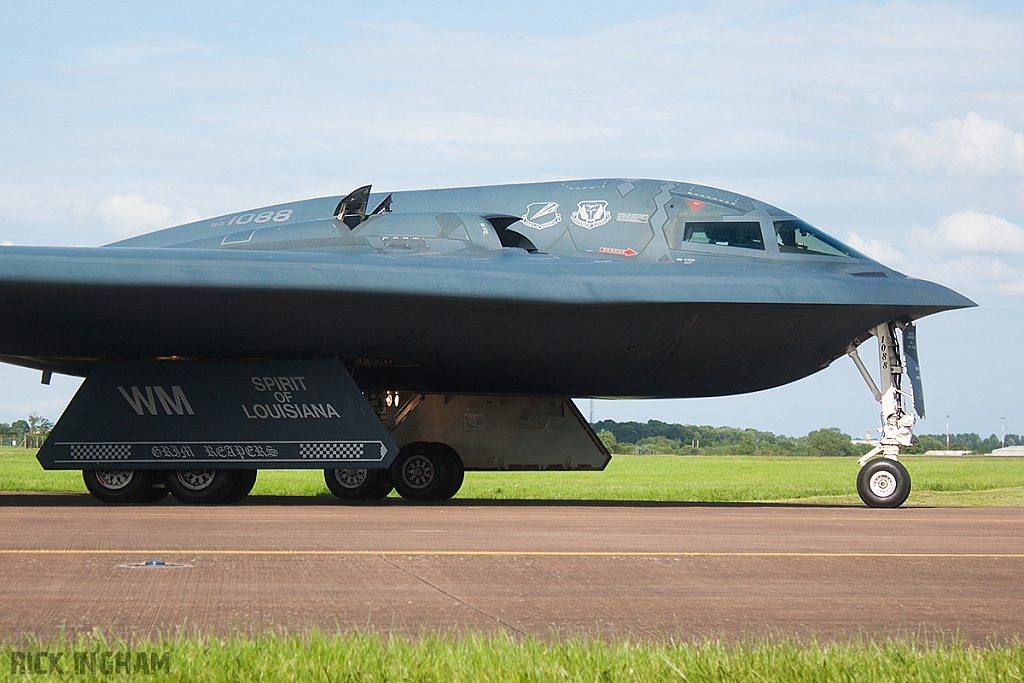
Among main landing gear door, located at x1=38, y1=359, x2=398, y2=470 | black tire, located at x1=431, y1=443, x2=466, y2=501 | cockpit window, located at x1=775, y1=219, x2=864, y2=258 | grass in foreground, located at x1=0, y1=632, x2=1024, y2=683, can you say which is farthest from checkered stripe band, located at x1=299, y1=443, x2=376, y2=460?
grass in foreground, located at x1=0, y1=632, x2=1024, y2=683

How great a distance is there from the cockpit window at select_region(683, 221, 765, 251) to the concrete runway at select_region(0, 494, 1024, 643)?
4.33 meters

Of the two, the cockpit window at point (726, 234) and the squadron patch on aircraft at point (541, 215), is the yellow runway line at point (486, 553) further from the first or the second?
the squadron patch on aircraft at point (541, 215)

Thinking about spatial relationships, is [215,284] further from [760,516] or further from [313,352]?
[760,516]

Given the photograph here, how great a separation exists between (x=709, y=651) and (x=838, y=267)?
1035cm

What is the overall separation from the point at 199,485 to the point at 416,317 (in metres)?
3.61

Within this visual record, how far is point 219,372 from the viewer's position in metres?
13.3

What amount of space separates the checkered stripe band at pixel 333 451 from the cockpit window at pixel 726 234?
4948mm

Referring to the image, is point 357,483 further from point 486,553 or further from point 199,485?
point 486,553

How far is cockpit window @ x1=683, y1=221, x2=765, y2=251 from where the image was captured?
13.8m

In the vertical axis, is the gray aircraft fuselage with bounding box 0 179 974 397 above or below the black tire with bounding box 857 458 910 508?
above

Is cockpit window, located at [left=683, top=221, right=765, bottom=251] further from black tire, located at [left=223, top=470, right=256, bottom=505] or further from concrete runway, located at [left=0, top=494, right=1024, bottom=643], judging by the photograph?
black tire, located at [left=223, top=470, right=256, bottom=505]

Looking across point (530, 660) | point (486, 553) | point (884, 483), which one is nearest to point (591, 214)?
point (884, 483)

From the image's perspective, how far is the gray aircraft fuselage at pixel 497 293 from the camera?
12133mm

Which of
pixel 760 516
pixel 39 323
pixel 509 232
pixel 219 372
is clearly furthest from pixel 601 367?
pixel 39 323
